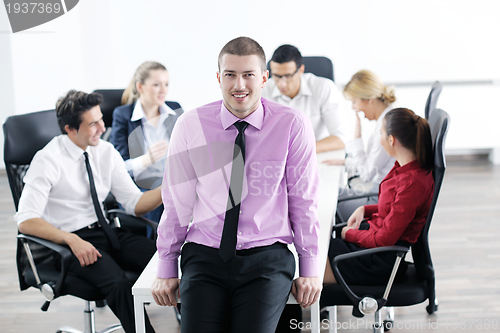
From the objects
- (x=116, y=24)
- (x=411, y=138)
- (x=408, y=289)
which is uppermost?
(x=116, y=24)

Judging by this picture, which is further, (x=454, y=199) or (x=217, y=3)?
(x=217, y=3)

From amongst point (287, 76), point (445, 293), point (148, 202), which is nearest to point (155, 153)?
point (148, 202)

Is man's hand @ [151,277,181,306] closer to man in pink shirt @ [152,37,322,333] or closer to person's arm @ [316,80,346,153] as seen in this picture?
man in pink shirt @ [152,37,322,333]

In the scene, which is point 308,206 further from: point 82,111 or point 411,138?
point 82,111

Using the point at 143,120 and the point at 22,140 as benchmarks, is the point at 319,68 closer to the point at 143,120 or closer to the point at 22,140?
the point at 143,120

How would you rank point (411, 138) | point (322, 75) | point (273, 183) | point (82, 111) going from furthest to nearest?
1. point (322, 75)
2. point (82, 111)
3. point (411, 138)
4. point (273, 183)

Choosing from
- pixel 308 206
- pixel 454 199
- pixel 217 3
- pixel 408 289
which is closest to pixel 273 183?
pixel 308 206

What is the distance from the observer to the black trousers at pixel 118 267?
2.06 meters

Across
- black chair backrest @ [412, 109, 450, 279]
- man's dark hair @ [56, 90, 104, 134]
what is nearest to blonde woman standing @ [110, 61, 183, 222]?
man's dark hair @ [56, 90, 104, 134]

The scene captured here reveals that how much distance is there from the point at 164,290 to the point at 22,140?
1.18m

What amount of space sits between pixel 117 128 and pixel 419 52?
339 centimetres

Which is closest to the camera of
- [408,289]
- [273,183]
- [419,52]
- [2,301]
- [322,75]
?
[273,183]

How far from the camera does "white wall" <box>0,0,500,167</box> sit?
5.07m

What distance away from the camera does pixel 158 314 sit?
2.75 metres
